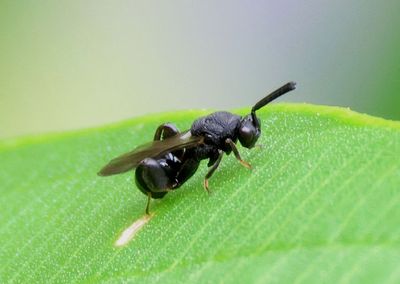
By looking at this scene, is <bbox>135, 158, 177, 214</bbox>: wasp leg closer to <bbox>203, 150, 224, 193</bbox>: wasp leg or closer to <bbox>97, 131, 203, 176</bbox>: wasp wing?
<bbox>97, 131, 203, 176</bbox>: wasp wing

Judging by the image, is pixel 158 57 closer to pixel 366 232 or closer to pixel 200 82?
pixel 200 82

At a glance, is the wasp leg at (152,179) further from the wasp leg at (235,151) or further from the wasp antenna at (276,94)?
the wasp antenna at (276,94)

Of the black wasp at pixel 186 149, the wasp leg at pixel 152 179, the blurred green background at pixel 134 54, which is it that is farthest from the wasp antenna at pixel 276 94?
the blurred green background at pixel 134 54

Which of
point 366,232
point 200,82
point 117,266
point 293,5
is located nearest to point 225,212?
point 117,266

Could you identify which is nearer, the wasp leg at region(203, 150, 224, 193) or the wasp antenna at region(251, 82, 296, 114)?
the wasp leg at region(203, 150, 224, 193)

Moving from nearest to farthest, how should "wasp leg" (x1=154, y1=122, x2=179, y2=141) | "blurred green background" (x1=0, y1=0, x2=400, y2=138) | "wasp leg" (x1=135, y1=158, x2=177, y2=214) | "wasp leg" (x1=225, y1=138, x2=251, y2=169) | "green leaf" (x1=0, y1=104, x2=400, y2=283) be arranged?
"green leaf" (x1=0, y1=104, x2=400, y2=283)
"wasp leg" (x1=225, y1=138, x2=251, y2=169)
"wasp leg" (x1=135, y1=158, x2=177, y2=214)
"wasp leg" (x1=154, y1=122, x2=179, y2=141)
"blurred green background" (x1=0, y1=0, x2=400, y2=138)

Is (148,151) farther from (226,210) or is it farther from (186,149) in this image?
(226,210)

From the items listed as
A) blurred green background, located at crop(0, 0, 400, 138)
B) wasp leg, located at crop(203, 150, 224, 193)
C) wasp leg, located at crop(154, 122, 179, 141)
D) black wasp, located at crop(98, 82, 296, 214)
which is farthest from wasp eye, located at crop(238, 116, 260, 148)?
blurred green background, located at crop(0, 0, 400, 138)

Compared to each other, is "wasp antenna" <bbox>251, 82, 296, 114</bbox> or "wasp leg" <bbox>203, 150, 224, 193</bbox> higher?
"wasp antenna" <bbox>251, 82, 296, 114</bbox>

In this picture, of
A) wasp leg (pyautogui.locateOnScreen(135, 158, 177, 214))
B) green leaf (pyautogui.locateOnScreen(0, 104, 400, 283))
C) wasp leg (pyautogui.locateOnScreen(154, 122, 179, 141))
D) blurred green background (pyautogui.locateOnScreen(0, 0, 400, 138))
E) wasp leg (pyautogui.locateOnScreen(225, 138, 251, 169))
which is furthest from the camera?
blurred green background (pyautogui.locateOnScreen(0, 0, 400, 138))
